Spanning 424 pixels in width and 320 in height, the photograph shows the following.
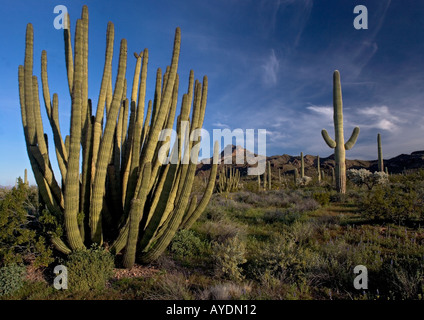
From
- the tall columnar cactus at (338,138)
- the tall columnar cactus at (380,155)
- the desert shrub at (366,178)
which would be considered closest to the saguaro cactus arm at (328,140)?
the tall columnar cactus at (338,138)

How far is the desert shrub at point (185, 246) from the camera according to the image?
5.59 m

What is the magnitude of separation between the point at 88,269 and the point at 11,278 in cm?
132

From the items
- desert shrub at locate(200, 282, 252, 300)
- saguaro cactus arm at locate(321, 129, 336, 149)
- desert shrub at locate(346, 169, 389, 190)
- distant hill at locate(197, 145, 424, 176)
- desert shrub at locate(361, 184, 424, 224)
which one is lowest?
desert shrub at locate(200, 282, 252, 300)

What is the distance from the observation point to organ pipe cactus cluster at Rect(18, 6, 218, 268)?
448 centimetres

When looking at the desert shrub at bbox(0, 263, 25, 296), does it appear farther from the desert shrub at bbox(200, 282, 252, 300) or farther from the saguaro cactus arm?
the saguaro cactus arm

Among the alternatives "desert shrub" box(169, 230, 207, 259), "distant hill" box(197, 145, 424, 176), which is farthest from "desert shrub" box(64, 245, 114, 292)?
"distant hill" box(197, 145, 424, 176)

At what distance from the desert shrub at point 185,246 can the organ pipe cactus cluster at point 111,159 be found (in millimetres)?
568

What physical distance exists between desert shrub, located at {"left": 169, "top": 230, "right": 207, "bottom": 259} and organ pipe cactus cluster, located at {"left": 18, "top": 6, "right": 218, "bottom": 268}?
57 cm

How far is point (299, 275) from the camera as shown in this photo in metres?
4.32

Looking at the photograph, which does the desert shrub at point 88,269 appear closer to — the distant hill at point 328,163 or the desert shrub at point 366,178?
the desert shrub at point 366,178

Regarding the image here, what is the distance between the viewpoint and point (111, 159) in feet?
18.3
